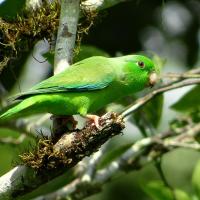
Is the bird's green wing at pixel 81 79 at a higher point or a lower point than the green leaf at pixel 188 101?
higher

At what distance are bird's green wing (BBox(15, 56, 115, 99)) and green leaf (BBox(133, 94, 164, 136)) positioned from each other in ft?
3.19

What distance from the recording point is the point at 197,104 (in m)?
6.49

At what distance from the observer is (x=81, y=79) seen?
17.7 ft

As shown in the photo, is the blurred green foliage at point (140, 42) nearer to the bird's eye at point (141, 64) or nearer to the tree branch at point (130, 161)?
the tree branch at point (130, 161)

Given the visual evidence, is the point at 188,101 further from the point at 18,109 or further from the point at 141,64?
the point at 18,109

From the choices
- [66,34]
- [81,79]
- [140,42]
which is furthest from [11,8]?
[140,42]

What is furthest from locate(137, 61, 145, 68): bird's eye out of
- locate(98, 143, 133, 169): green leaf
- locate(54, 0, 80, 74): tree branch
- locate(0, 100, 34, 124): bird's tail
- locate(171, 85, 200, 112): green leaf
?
locate(0, 100, 34, 124): bird's tail

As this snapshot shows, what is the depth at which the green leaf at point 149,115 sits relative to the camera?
6586 millimetres

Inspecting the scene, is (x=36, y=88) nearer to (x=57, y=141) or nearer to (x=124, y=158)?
(x=57, y=141)

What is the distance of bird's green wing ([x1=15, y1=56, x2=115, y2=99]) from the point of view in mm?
5180

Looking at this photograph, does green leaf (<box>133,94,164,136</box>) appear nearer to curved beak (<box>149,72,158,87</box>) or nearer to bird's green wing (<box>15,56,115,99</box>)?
curved beak (<box>149,72,158,87</box>)

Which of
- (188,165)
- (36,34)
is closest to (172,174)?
(188,165)

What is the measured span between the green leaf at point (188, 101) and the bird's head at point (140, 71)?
606 mm

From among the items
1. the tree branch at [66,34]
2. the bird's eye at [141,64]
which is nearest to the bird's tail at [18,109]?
the tree branch at [66,34]
